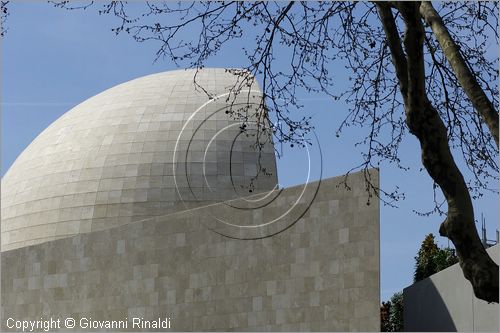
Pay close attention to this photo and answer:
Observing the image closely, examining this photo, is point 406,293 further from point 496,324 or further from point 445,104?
point 445,104

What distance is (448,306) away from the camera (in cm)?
2080

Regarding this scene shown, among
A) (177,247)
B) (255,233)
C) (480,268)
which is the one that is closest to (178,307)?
(177,247)

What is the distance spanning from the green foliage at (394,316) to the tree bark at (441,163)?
32722 millimetres

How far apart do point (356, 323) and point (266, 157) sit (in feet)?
38.9

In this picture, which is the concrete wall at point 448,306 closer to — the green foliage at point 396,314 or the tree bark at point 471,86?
the tree bark at point 471,86

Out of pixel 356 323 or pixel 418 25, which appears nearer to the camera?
pixel 418 25

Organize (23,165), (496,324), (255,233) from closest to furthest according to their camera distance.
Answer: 1. (496,324)
2. (255,233)
3. (23,165)

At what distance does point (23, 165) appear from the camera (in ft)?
121

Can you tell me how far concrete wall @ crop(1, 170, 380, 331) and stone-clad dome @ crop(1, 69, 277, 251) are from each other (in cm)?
551

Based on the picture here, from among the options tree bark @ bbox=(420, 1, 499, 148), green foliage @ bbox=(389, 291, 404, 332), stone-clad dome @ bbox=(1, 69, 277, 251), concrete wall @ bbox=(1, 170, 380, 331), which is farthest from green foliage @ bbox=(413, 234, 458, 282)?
tree bark @ bbox=(420, 1, 499, 148)

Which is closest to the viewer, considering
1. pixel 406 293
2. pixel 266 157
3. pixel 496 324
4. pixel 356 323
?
pixel 496 324

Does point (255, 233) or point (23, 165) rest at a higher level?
point (23, 165)

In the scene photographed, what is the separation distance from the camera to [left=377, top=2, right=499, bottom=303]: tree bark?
25.8 ft

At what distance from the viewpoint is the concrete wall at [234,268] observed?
2020 centimetres
